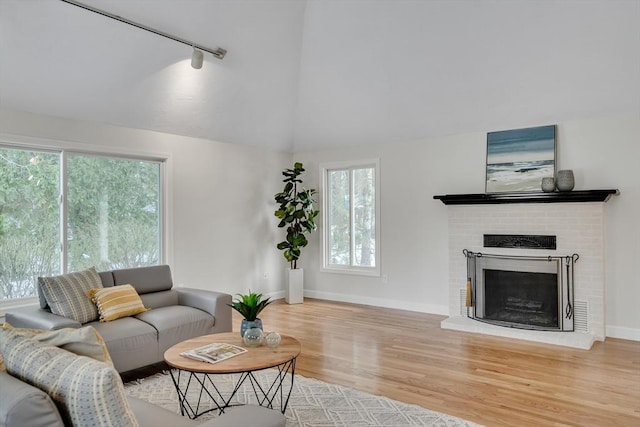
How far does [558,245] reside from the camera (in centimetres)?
506

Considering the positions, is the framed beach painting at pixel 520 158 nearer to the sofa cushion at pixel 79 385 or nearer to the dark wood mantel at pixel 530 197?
the dark wood mantel at pixel 530 197

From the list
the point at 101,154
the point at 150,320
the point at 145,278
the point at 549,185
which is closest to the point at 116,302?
the point at 150,320

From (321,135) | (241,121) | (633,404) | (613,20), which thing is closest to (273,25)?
(241,121)

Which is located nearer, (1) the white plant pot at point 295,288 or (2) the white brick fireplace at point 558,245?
(2) the white brick fireplace at point 558,245

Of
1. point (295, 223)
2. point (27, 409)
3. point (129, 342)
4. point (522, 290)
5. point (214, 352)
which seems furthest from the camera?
point (295, 223)

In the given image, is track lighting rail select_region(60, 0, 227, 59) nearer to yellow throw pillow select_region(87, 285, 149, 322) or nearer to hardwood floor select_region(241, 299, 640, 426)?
yellow throw pillow select_region(87, 285, 149, 322)

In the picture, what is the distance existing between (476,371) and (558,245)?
2010 mm

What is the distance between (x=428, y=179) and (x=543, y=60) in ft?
→ 6.61

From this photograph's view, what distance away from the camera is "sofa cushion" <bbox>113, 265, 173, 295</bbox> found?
14.2ft

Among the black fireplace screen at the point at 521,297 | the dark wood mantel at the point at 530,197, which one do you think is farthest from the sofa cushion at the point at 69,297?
the black fireplace screen at the point at 521,297

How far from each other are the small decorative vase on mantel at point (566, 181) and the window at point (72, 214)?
182 inches

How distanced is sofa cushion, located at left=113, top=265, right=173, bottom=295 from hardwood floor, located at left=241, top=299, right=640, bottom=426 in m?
1.34

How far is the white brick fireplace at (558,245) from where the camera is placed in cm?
483

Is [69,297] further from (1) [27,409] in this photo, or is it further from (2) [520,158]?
(2) [520,158]
